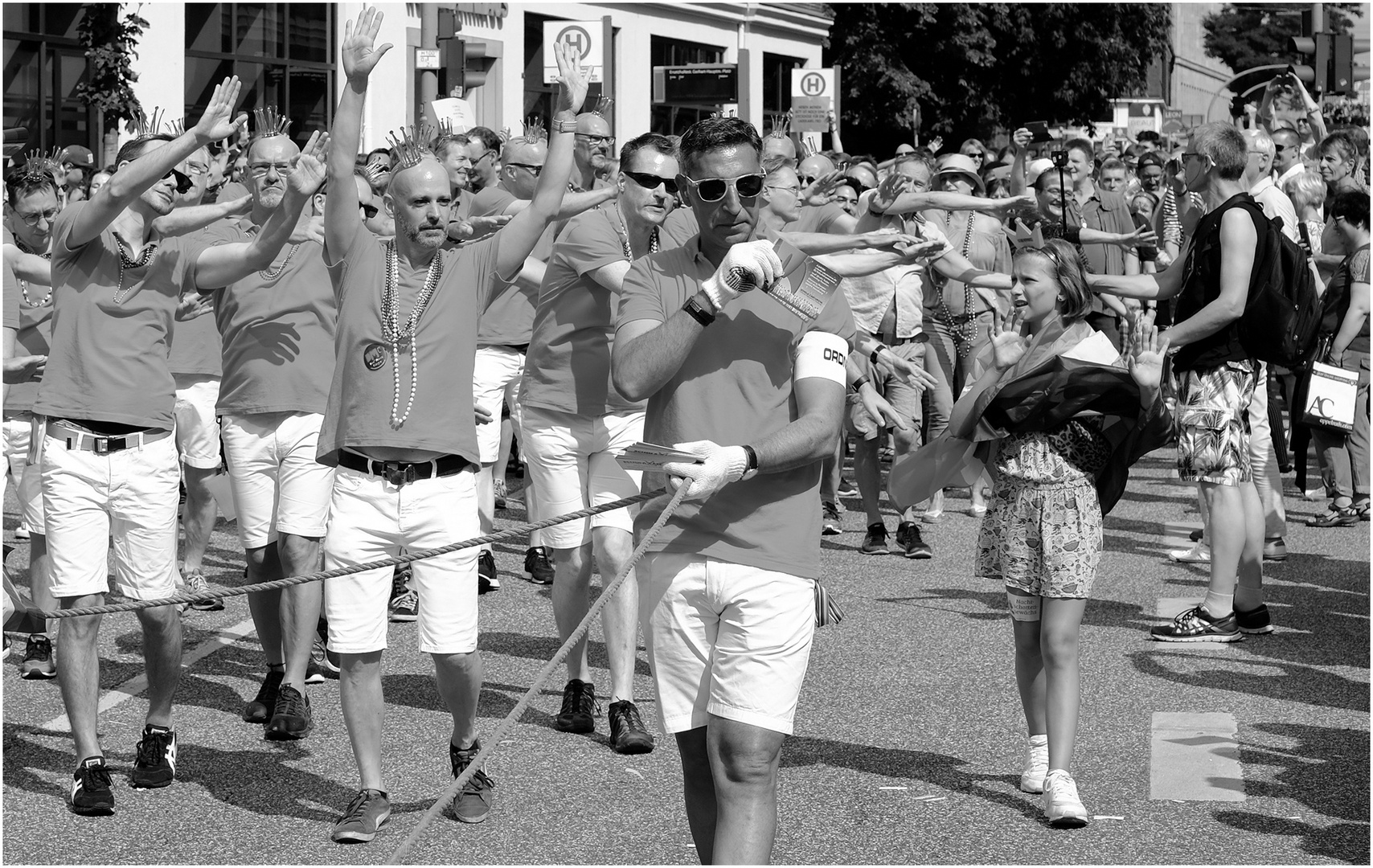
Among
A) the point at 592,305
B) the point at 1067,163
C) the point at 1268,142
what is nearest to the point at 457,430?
the point at 592,305

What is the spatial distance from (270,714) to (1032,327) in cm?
316

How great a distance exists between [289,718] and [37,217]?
8.94ft

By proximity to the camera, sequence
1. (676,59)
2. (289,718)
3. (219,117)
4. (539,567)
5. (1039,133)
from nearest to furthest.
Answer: (219,117) < (289,718) < (539,567) < (1039,133) < (676,59)

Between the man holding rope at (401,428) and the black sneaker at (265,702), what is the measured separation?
1373 mm

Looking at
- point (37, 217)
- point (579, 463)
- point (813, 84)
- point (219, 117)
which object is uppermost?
point (813, 84)

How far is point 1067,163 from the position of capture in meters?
16.6

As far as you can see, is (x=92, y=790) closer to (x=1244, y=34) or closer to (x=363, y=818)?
(x=363, y=818)

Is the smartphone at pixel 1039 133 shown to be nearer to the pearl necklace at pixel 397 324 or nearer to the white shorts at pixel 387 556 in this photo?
the pearl necklace at pixel 397 324

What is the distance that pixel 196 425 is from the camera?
862 centimetres

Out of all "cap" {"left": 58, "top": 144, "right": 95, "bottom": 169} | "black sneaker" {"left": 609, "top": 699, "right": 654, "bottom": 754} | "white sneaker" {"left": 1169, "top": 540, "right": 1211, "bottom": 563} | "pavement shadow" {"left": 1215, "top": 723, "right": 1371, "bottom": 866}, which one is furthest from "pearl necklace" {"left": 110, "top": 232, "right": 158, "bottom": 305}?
"cap" {"left": 58, "top": 144, "right": 95, "bottom": 169}

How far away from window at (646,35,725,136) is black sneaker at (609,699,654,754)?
28808 millimetres

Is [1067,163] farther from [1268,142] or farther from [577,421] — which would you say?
[577,421]

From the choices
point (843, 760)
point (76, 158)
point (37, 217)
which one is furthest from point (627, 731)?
point (76, 158)

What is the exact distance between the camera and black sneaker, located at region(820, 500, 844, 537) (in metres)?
11.1
